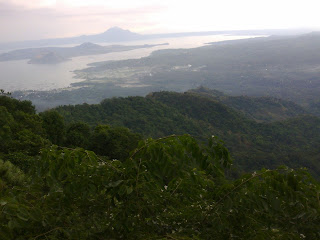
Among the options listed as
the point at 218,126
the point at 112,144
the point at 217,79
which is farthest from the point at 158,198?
the point at 217,79

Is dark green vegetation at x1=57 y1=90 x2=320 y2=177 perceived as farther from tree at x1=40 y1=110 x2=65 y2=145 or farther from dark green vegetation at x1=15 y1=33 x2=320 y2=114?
dark green vegetation at x1=15 y1=33 x2=320 y2=114

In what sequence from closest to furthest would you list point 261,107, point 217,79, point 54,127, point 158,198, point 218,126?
1. point 158,198
2. point 54,127
3. point 218,126
4. point 261,107
5. point 217,79

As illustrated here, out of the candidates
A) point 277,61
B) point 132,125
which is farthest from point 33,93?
point 277,61

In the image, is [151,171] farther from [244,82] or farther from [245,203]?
[244,82]

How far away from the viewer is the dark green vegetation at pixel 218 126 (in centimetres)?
3984

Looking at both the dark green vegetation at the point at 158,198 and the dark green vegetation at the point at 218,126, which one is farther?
the dark green vegetation at the point at 218,126

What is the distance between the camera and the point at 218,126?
Answer: 2201 inches

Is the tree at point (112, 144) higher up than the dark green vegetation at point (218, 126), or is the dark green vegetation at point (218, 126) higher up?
the tree at point (112, 144)

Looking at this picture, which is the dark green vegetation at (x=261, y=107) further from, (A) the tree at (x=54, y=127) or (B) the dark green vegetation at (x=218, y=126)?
(A) the tree at (x=54, y=127)

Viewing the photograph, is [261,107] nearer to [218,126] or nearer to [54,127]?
[218,126]

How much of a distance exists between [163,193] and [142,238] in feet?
1.90

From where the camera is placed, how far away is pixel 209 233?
2.44 meters

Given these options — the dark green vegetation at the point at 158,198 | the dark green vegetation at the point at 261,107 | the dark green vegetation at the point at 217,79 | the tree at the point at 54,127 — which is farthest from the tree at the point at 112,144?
the dark green vegetation at the point at 217,79

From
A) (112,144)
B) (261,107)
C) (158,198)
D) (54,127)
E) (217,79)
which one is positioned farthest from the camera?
(217,79)
